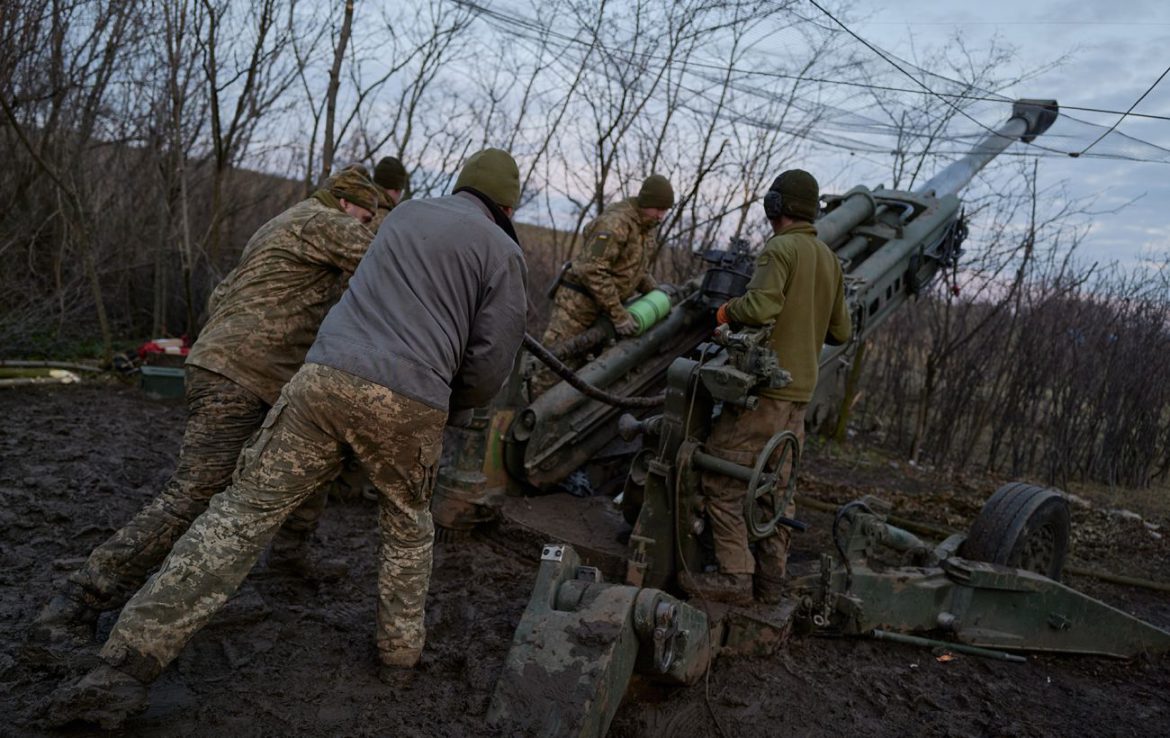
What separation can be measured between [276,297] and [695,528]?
7.04 feet

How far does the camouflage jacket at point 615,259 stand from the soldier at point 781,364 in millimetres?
1841

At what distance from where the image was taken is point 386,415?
2.95 m

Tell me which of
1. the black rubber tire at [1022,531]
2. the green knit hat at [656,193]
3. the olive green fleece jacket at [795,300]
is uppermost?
the green knit hat at [656,193]

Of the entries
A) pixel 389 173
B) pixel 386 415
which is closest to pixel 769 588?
pixel 386 415

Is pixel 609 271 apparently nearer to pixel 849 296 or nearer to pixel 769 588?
pixel 849 296

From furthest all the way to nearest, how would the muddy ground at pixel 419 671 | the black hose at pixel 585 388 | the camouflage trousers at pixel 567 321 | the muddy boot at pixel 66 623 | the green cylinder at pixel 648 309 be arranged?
1. the camouflage trousers at pixel 567 321
2. the green cylinder at pixel 648 309
3. the black hose at pixel 585 388
4. the muddy boot at pixel 66 623
5. the muddy ground at pixel 419 671

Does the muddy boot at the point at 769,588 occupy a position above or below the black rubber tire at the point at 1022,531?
below

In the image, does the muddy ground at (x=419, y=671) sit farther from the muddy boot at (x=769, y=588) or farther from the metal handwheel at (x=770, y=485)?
the metal handwheel at (x=770, y=485)

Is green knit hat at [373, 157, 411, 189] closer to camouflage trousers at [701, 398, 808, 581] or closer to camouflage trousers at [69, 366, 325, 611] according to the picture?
camouflage trousers at [69, 366, 325, 611]

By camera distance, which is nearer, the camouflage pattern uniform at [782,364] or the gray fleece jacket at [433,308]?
the gray fleece jacket at [433,308]

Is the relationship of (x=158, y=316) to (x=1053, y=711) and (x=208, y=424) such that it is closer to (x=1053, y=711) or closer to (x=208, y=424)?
(x=208, y=424)

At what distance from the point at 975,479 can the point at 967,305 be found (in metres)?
1.93

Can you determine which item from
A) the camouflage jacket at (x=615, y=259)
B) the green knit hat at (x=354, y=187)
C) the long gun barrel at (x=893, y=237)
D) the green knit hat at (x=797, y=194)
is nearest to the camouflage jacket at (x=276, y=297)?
the green knit hat at (x=354, y=187)

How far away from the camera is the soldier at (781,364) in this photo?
411 cm
